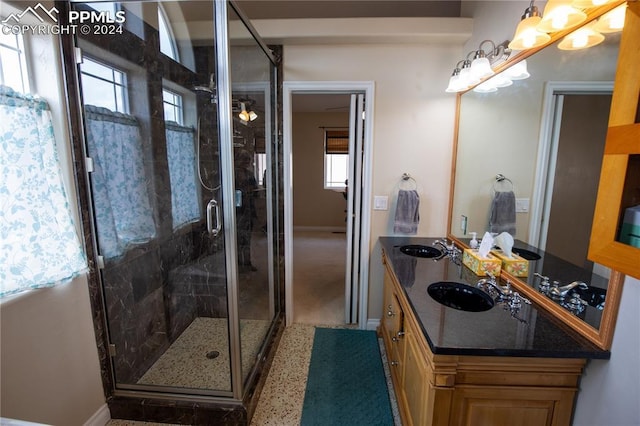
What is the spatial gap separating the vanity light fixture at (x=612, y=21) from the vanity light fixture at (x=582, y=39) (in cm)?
Result: 2

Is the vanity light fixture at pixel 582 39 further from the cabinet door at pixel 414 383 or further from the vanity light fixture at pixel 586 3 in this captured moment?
the cabinet door at pixel 414 383

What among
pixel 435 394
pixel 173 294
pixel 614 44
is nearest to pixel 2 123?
pixel 173 294

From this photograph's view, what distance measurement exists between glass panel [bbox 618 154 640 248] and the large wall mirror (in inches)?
8.3

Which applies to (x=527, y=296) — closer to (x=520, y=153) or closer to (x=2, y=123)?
(x=520, y=153)

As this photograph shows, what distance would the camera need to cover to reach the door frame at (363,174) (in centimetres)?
238

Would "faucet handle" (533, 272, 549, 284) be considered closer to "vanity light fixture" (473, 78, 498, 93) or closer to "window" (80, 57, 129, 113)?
"vanity light fixture" (473, 78, 498, 93)

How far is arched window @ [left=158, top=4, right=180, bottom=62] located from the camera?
1.91m

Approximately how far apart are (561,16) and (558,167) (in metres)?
0.60

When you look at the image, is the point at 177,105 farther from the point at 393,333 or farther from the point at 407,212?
the point at 393,333

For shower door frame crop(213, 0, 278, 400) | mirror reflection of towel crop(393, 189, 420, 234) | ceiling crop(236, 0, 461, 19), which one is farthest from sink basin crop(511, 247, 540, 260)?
ceiling crop(236, 0, 461, 19)

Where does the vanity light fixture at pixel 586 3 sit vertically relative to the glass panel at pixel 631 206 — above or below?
above

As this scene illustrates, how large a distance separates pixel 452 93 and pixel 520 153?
104 centimetres

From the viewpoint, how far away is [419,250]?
2314 mm

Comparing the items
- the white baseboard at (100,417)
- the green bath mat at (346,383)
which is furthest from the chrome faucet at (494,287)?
the white baseboard at (100,417)
